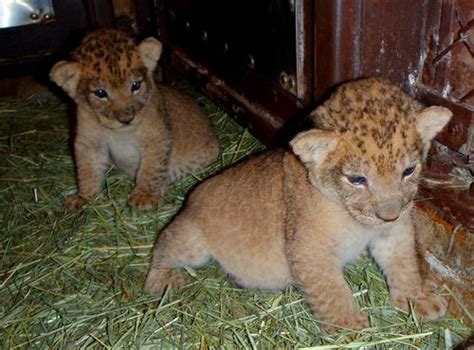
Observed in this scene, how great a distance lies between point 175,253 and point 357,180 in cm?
148

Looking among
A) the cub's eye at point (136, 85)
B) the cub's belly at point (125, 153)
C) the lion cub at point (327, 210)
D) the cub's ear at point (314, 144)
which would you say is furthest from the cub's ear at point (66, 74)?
the cub's ear at point (314, 144)

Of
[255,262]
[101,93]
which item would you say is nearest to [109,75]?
[101,93]

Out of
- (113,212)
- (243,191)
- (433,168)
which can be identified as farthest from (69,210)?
(433,168)

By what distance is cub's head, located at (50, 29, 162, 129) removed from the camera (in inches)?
185

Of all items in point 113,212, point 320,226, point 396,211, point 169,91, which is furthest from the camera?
point 169,91

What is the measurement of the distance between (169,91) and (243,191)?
2.15 metres

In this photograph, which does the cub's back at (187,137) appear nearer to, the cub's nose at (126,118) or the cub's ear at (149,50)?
the cub's ear at (149,50)

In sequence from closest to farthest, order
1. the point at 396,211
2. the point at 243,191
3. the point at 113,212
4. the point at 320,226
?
the point at 396,211, the point at 320,226, the point at 243,191, the point at 113,212

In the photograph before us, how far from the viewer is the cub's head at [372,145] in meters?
3.01

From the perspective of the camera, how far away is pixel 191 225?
408 cm

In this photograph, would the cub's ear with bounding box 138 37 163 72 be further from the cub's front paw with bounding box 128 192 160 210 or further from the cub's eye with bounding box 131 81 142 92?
the cub's front paw with bounding box 128 192 160 210

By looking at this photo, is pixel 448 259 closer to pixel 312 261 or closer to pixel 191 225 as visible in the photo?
pixel 312 261

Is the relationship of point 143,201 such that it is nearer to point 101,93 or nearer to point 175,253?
point 101,93

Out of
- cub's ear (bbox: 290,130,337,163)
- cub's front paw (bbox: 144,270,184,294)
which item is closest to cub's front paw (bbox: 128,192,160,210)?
cub's front paw (bbox: 144,270,184,294)
